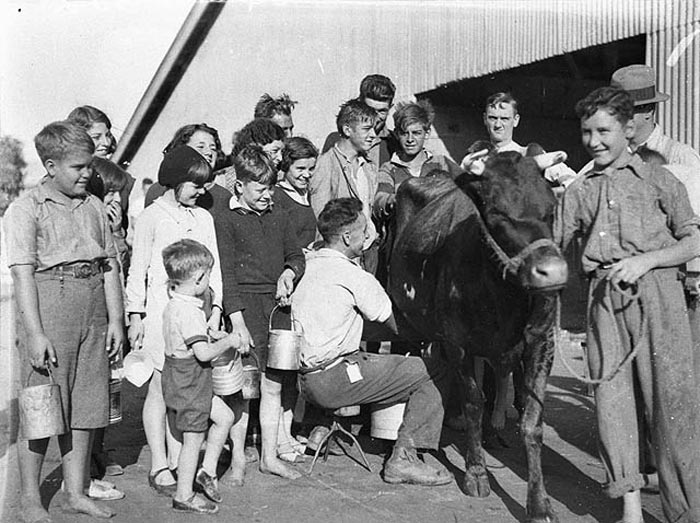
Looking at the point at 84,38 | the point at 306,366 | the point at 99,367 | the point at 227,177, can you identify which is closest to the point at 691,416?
the point at 306,366

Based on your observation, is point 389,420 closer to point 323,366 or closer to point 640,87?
point 323,366

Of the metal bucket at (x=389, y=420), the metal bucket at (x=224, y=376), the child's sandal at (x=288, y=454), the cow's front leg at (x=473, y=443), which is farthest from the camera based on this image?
the child's sandal at (x=288, y=454)

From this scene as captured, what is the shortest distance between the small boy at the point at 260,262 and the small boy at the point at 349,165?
73cm

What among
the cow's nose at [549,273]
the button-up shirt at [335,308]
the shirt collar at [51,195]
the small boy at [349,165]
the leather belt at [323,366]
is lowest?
the leather belt at [323,366]

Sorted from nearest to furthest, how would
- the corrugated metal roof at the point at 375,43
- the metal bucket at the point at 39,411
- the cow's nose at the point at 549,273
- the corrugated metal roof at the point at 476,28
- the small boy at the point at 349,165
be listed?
the cow's nose at the point at 549,273 → the metal bucket at the point at 39,411 → the small boy at the point at 349,165 → the corrugated metal roof at the point at 476,28 → the corrugated metal roof at the point at 375,43

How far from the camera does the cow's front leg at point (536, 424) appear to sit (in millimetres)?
4469

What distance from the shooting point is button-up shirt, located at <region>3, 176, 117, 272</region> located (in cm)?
438

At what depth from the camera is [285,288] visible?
5.54 meters

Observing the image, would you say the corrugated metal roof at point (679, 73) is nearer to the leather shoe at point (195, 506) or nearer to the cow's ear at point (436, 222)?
the cow's ear at point (436, 222)

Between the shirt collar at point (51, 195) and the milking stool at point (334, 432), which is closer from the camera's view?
the shirt collar at point (51, 195)

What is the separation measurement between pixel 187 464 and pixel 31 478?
0.84 metres

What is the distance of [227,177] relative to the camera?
678cm

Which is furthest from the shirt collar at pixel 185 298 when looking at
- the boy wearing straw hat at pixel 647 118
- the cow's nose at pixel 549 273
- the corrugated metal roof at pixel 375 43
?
the corrugated metal roof at pixel 375 43

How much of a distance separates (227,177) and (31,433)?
3051mm
